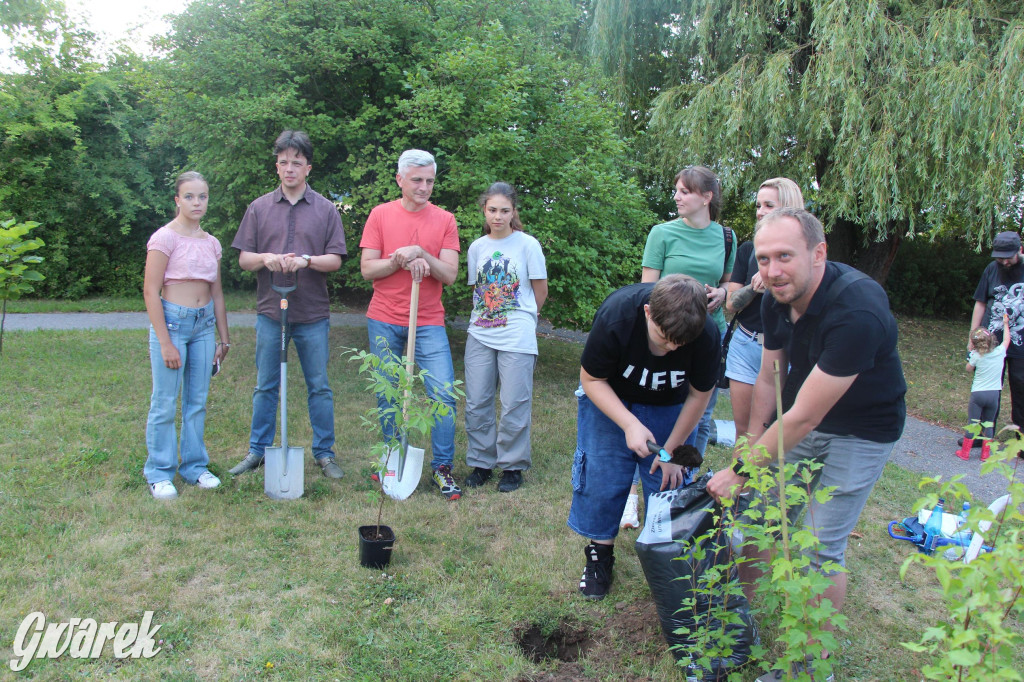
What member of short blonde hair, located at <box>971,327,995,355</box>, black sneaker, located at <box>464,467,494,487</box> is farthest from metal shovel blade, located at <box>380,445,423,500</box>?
short blonde hair, located at <box>971,327,995,355</box>

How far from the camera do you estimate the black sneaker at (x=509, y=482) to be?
452 cm

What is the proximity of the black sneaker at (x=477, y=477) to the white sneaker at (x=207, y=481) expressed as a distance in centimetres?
154

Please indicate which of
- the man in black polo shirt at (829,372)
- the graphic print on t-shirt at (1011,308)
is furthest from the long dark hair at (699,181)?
the graphic print on t-shirt at (1011,308)

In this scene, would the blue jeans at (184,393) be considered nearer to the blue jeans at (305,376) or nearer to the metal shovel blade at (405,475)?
the blue jeans at (305,376)

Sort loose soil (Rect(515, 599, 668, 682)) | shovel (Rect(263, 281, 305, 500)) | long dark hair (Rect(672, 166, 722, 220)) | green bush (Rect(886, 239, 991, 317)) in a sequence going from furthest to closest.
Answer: green bush (Rect(886, 239, 991, 317)) < shovel (Rect(263, 281, 305, 500)) < long dark hair (Rect(672, 166, 722, 220)) < loose soil (Rect(515, 599, 668, 682))

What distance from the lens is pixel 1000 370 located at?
5.95 m

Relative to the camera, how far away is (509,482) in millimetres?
4570

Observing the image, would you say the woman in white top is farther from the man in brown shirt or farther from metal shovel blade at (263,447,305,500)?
metal shovel blade at (263,447,305,500)

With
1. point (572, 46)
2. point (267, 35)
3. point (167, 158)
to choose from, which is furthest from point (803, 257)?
point (167, 158)

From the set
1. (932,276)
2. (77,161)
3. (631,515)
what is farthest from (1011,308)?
(77,161)

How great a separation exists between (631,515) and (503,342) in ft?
4.41

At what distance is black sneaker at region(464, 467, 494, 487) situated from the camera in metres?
4.60

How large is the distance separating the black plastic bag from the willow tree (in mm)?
7555

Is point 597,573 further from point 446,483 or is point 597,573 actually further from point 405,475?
point 405,475
